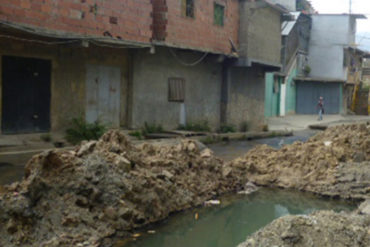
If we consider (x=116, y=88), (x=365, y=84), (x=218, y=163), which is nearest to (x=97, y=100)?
(x=116, y=88)

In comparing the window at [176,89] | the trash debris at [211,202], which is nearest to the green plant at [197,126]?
the window at [176,89]

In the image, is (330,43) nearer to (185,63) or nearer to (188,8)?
(185,63)

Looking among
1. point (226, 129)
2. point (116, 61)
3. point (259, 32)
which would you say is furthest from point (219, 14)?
point (116, 61)

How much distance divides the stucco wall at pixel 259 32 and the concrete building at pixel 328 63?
1675 centimetres

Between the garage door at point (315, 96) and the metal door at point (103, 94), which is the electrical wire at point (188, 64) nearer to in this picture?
the metal door at point (103, 94)

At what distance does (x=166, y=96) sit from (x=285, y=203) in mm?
8895

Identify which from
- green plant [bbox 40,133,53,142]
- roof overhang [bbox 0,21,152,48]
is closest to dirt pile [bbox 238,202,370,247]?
roof overhang [bbox 0,21,152,48]

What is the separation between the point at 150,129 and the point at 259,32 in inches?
307

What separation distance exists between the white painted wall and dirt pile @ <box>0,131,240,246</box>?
1333 inches

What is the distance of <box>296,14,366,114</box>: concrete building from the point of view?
1501 inches

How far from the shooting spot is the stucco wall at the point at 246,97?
65.0ft

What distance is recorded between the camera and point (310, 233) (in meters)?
4.20

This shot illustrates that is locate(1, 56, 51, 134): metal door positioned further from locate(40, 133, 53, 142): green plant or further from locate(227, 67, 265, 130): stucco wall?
locate(227, 67, 265, 130): stucco wall

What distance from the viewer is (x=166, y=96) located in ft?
54.0
